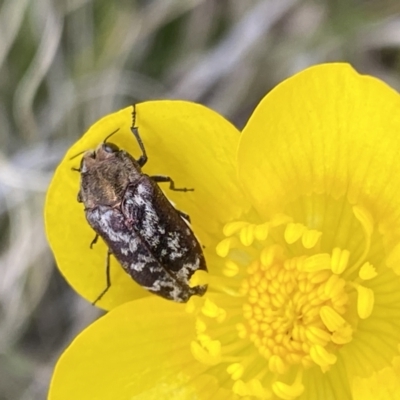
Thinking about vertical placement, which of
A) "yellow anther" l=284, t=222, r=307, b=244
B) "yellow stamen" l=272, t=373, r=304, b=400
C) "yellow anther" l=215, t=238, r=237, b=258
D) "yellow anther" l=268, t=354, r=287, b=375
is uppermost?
"yellow anther" l=284, t=222, r=307, b=244

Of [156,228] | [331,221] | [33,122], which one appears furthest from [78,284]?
[33,122]

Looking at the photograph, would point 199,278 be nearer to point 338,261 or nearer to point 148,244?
point 148,244

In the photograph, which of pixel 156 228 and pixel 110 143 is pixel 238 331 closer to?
pixel 156 228

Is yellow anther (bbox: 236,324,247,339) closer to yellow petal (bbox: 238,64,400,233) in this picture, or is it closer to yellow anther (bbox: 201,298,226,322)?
yellow anther (bbox: 201,298,226,322)

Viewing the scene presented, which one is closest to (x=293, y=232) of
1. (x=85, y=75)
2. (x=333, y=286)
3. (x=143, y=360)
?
(x=333, y=286)

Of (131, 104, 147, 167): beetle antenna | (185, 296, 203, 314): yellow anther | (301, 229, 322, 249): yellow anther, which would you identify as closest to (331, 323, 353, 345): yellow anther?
(301, 229, 322, 249): yellow anther

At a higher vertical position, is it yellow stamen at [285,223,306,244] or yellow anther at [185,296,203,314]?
yellow stamen at [285,223,306,244]

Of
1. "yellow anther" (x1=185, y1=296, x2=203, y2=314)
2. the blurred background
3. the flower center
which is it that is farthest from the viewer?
the blurred background

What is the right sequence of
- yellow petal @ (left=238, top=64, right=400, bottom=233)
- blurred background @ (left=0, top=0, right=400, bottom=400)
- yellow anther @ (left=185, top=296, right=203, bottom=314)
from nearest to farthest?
yellow petal @ (left=238, top=64, right=400, bottom=233)
yellow anther @ (left=185, top=296, right=203, bottom=314)
blurred background @ (left=0, top=0, right=400, bottom=400)

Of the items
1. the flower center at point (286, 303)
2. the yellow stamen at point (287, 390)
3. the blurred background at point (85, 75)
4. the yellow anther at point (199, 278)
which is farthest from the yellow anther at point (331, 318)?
the blurred background at point (85, 75)
